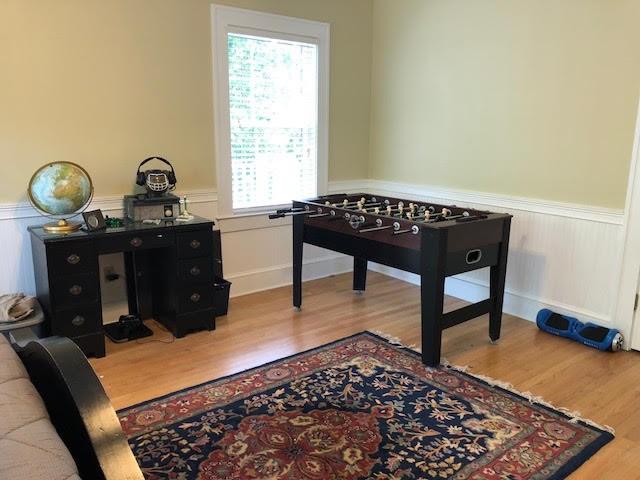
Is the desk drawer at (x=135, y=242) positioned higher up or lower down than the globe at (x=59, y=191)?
lower down

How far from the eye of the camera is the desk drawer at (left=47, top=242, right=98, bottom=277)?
2.81m

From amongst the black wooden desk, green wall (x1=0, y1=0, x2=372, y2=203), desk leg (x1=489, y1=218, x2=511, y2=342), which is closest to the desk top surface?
the black wooden desk

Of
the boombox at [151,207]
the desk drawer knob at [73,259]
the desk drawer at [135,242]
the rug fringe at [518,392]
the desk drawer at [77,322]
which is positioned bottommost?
the rug fringe at [518,392]

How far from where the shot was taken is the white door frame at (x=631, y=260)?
10.0ft

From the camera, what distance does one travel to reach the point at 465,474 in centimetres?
205

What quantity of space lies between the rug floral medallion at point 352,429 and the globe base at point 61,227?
3.77 feet

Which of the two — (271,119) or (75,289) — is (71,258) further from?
(271,119)

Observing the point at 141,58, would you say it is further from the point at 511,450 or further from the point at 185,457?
the point at 511,450

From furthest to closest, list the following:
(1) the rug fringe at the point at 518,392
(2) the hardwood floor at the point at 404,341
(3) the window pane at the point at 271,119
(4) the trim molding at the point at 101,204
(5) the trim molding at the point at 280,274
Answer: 1. (5) the trim molding at the point at 280,274
2. (3) the window pane at the point at 271,119
3. (4) the trim molding at the point at 101,204
4. (2) the hardwood floor at the point at 404,341
5. (1) the rug fringe at the point at 518,392

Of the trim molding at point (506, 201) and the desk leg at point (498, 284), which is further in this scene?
the trim molding at point (506, 201)

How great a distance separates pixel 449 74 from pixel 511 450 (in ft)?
9.55

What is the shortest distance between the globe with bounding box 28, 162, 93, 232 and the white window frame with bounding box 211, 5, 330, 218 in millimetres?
1115

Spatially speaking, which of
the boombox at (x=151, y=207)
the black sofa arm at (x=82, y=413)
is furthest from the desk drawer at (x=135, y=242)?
the black sofa arm at (x=82, y=413)

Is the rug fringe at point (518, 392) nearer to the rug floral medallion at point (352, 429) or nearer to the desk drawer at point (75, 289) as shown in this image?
the rug floral medallion at point (352, 429)
